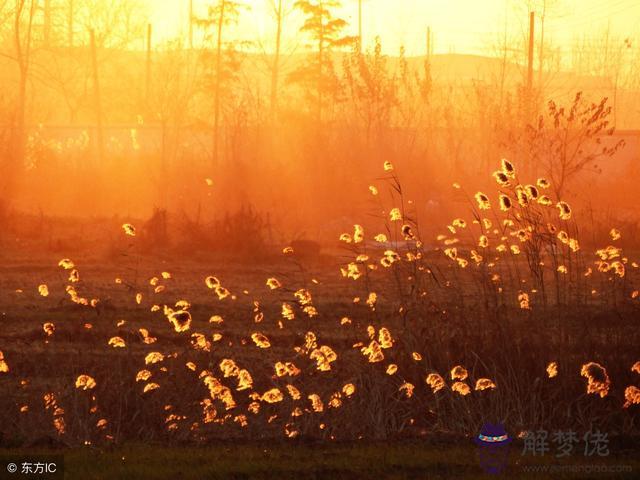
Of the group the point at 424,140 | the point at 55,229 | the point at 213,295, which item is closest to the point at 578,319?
the point at 213,295

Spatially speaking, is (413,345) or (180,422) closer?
(180,422)

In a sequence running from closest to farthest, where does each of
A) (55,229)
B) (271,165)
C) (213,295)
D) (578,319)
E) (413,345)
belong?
(413,345), (578,319), (213,295), (55,229), (271,165)

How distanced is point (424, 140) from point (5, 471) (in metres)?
22.1

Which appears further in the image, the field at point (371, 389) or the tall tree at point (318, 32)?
the tall tree at point (318, 32)

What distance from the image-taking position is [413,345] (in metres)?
7.83

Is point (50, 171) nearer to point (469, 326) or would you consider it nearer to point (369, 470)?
point (469, 326)

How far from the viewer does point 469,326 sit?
7887 mm

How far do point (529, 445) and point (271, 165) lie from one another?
18340 mm

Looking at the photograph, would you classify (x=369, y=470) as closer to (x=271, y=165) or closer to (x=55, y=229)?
(x=55, y=229)

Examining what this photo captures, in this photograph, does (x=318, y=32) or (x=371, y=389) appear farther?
(x=318, y=32)

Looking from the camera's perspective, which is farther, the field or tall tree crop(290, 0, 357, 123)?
tall tree crop(290, 0, 357, 123)

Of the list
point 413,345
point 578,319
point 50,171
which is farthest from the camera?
point 50,171

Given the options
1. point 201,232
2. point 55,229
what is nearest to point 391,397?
point 201,232

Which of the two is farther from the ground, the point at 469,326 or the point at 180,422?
the point at 469,326
